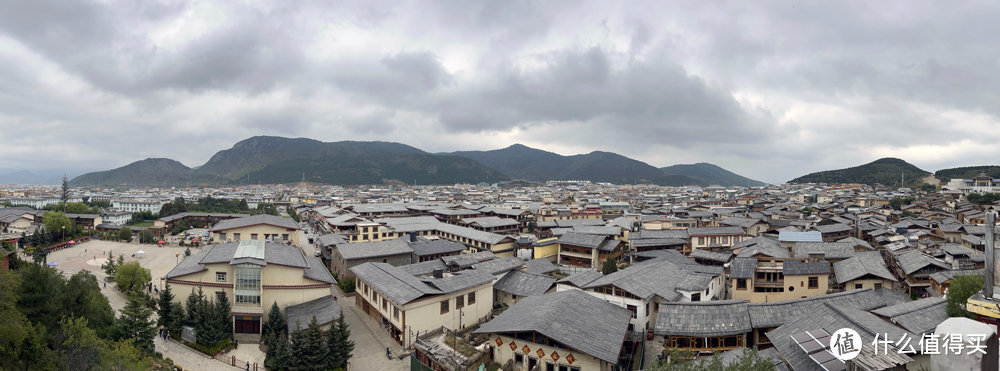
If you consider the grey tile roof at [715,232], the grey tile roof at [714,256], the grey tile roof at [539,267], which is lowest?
the grey tile roof at [539,267]

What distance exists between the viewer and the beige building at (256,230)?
43.8m

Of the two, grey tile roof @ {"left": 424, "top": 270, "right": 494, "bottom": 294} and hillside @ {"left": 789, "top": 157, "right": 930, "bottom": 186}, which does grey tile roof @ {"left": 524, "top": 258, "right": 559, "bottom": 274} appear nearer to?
grey tile roof @ {"left": 424, "top": 270, "right": 494, "bottom": 294}

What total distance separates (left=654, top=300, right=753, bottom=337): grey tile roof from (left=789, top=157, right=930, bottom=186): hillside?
11206 centimetres

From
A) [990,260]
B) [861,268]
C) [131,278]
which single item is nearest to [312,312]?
[131,278]

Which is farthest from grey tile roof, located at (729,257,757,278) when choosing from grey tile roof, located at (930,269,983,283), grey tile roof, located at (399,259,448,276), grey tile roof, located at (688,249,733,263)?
grey tile roof, located at (399,259,448,276)

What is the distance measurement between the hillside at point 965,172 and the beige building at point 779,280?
9139 centimetres

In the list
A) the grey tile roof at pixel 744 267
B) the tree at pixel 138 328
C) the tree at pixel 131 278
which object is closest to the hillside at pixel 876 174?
the grey tile roof at pixel 744 267

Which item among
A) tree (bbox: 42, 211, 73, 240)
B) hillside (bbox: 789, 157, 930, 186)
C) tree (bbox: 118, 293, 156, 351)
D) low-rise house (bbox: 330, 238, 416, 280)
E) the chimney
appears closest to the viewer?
the chimney

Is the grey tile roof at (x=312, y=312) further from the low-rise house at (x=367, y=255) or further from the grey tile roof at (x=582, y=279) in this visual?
the grey tile roof at (x=582, y=279)

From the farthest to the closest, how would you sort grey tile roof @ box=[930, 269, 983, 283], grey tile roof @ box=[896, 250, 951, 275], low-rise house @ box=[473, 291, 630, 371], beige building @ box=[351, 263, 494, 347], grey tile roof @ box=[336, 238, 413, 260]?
grey tile roof @ box=[336, 238, 413, 260]
grey tile roof @ box=[896, 250, 951, 275]
grey tile roof @ box=[930, 269, 983, 283]
beige building @ box=[351, 263, 494, 347]
low-rise house @ box=[473, 291, 630, 371]

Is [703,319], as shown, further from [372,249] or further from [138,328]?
[372,249]

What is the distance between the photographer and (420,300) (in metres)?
20.8

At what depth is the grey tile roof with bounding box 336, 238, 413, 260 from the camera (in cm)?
3250

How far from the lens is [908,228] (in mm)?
42375
